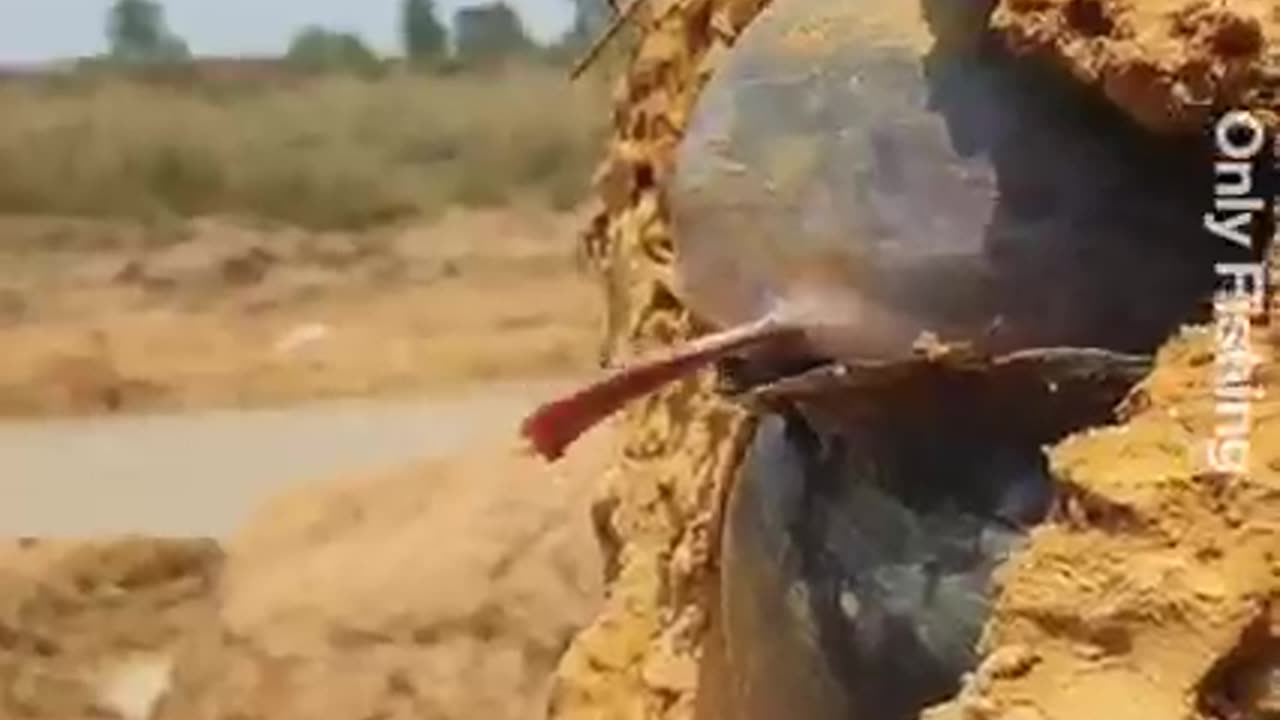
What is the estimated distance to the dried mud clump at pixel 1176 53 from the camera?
1859mm

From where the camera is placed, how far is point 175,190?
973 inches

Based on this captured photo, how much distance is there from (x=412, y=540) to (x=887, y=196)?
132 inches

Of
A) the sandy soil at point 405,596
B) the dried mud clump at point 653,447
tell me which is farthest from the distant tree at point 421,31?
the dried mud clump at point 653,447

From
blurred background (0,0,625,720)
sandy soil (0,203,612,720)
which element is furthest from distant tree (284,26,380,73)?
sandy soil (0,203,612,720)

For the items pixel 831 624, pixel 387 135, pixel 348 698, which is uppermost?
pixel 831 624

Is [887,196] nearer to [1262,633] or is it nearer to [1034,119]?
[1034,119]

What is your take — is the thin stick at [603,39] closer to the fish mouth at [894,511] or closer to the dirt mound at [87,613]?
the fish mouth at [894,511]

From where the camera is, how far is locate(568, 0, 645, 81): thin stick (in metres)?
2.68

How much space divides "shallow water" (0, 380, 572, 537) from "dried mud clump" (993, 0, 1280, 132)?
27.4 feet

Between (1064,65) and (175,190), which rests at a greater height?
(1064,65)

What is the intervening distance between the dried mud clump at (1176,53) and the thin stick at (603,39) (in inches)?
30.4

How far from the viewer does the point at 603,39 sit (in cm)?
275

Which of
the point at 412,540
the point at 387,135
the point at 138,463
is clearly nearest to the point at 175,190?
the point at 387,135

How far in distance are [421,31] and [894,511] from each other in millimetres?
41639
